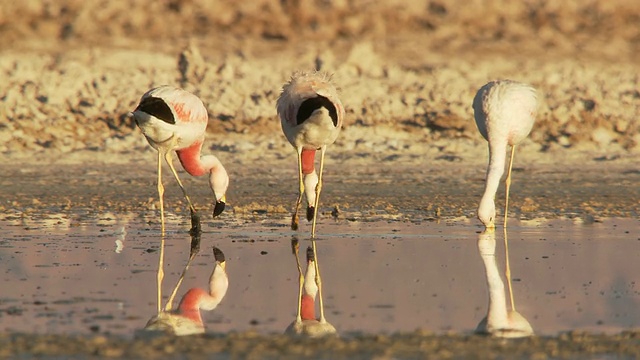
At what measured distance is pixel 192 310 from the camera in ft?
24.7

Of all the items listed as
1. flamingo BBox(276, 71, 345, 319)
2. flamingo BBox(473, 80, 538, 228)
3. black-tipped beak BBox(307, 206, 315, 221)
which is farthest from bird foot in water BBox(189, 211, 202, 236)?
flamingo BBox(473, 80, 538, 228)

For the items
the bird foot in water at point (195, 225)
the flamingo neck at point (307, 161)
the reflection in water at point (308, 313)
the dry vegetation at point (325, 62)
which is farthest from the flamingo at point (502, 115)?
the dry vegetation at point (325, 62)

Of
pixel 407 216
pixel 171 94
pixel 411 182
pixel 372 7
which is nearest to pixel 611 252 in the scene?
pixel 407 216

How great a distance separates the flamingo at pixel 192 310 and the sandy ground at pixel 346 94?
16.1 feet

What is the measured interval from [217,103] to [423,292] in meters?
13.1

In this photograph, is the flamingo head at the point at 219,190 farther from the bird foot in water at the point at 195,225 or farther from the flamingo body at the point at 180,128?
the bird foot in water at the point at 195,225

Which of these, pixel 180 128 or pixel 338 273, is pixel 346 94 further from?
pixel 338 273

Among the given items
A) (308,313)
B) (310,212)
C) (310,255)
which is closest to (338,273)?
(310,255)

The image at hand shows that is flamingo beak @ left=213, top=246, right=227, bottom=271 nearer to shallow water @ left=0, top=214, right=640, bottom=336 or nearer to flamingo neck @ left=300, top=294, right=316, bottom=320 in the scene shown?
shallow water @ left=0, top=214, right=640, bottom=336

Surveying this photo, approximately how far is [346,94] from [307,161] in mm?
8271

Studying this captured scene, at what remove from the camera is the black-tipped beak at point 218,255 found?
977 centimetres

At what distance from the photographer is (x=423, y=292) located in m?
8.17

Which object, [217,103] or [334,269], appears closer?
[334,269]

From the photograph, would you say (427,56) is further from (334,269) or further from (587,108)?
(334,269)
